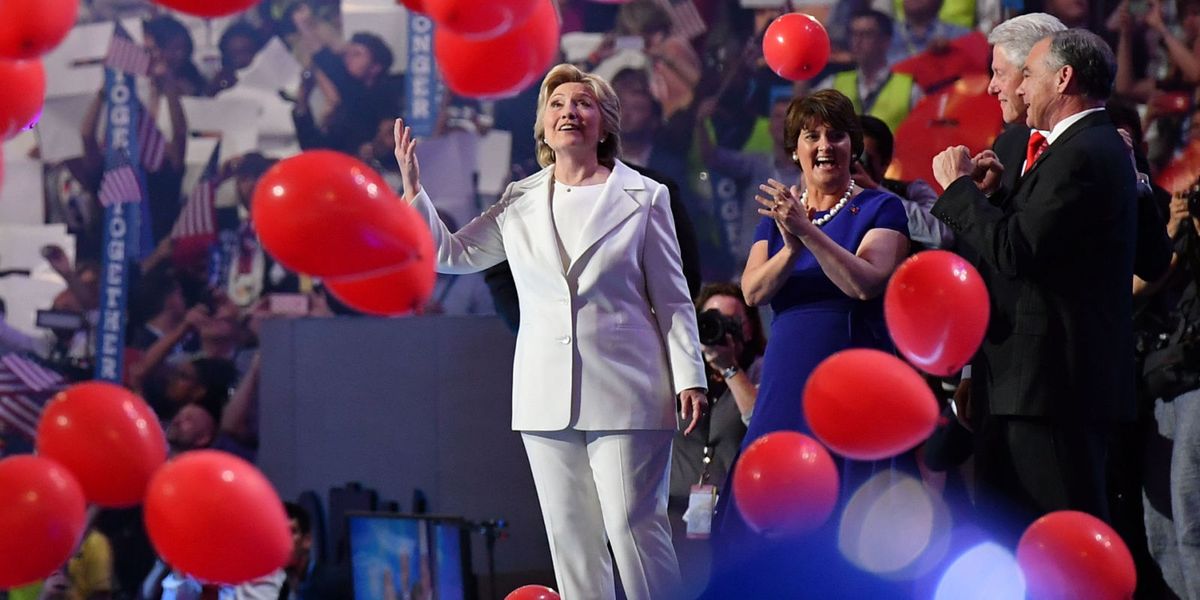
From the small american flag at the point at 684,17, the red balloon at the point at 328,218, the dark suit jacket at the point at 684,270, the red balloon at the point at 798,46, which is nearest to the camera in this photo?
the red balloon at the point at 328,218

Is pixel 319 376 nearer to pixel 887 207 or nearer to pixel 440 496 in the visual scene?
pixel 440 496

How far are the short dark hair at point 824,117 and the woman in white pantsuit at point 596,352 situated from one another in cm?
30

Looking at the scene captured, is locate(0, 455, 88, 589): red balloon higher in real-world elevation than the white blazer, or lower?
lower

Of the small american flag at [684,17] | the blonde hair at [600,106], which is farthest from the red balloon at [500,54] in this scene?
the small american flag at [684,17]

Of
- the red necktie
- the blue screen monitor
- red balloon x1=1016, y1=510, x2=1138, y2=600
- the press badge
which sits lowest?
the blue screen monitor

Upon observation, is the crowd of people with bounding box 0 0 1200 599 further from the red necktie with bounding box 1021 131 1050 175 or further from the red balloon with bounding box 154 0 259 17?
the red balloon with bounding box 154 0 259 17

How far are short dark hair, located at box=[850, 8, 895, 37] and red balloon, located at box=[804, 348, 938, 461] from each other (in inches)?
129

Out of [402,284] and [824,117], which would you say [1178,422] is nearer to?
[824,117]

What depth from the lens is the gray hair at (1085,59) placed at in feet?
8.73

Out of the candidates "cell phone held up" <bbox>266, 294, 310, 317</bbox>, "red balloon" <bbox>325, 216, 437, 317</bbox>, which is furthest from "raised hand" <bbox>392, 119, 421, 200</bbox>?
"cell phone held up" <bbox>266, 294, 310, 317</bbox>

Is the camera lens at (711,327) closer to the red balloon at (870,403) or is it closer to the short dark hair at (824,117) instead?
the short dark hair at (824,117)

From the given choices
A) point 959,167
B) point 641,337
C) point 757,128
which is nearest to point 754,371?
point 641,337

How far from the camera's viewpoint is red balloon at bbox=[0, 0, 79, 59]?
2.50 meters

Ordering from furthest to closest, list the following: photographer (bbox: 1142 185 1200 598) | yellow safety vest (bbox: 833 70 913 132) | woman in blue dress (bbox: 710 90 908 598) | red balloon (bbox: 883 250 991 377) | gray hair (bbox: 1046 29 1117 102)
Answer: yellow safety vest (bbox: 833 70 913 132), photographer (bbox: 1142 185 1200 598), woman in blue dress (bbox: 710 90 908 598), gray hair (bbox: 1046 29 1117 102), red balloon (bbox: 883 250 991 377)
